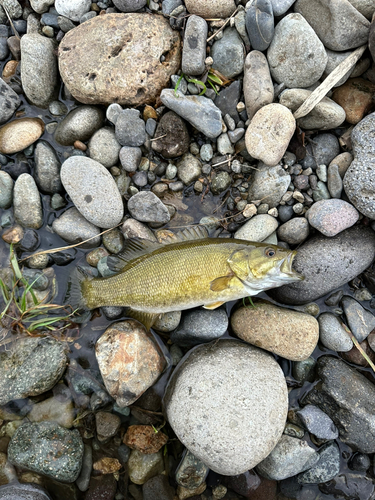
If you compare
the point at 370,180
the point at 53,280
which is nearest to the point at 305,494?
the point at 370,180

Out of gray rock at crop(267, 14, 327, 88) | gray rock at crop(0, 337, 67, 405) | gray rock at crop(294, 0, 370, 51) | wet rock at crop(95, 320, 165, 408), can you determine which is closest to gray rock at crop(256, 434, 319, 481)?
wet rock at crop(95, 320, 165, 408)

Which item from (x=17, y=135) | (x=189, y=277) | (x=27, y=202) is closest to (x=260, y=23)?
(x=189, y=277)

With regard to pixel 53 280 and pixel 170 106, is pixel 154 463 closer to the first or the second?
pixel 53 280

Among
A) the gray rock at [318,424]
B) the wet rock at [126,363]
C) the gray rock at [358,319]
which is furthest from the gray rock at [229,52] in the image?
the gray rock at [318,424]

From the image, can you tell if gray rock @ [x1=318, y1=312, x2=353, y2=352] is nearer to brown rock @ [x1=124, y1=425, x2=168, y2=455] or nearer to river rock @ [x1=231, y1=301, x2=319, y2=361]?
river rock @ [x1=231, y1=301, x2=319, y2=361]

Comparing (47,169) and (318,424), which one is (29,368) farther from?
(318,424)
